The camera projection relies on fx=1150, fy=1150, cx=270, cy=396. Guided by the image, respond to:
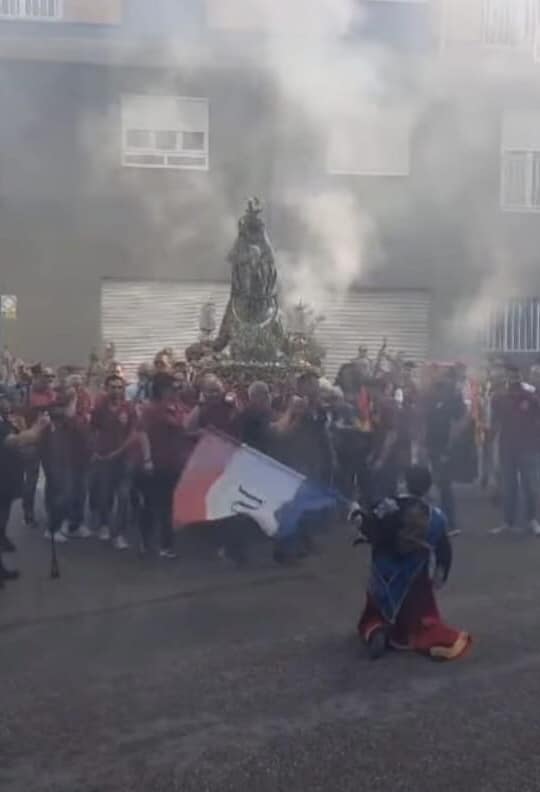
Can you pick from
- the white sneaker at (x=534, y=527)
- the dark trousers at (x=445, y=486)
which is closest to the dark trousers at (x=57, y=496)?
the dark trousers at (x=445, y=486)

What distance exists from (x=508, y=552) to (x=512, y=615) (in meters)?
1.32

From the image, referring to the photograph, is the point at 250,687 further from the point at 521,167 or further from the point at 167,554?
the point at 521,167

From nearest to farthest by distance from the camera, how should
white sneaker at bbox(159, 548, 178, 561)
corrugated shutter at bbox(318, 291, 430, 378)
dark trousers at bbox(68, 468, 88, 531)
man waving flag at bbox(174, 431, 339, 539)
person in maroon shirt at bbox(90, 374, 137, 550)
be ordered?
man waving flag at bbox(174, 431, 339, 539) < white sneaker at bbox(159, 548, 178, 561) < person in maroon shirt at bbox(90, 374, 137, 550) < dark trousers at bbox(68, 468, 88, 531) < corrugated shutter at bbox(318, 291, 430, 378)

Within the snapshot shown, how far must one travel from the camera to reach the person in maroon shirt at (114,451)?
5977mm

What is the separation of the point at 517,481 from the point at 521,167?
657cm

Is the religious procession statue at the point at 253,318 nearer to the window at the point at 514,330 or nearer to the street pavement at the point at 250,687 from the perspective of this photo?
the street pavement at the point at 250,687

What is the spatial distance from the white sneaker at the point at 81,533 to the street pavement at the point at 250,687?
0.75 m

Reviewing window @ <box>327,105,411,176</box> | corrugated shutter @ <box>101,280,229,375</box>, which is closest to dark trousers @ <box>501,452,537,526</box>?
window @ <box>327,105,411,176</box>

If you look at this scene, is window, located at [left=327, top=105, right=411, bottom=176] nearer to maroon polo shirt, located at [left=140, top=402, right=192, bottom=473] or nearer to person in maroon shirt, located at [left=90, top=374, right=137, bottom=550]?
person in maroon shirt, located at [left=90, top=374, right=137, bottom=550]

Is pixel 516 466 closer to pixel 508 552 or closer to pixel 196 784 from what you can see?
pixel 508 552

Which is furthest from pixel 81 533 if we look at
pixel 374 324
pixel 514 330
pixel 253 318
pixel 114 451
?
pixel 514 330

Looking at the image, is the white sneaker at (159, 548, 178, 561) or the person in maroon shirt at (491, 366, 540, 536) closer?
the white sneaker at (159, 548, 178, 561)

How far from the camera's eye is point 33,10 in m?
6.59

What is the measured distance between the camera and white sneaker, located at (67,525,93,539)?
6.19 metres
